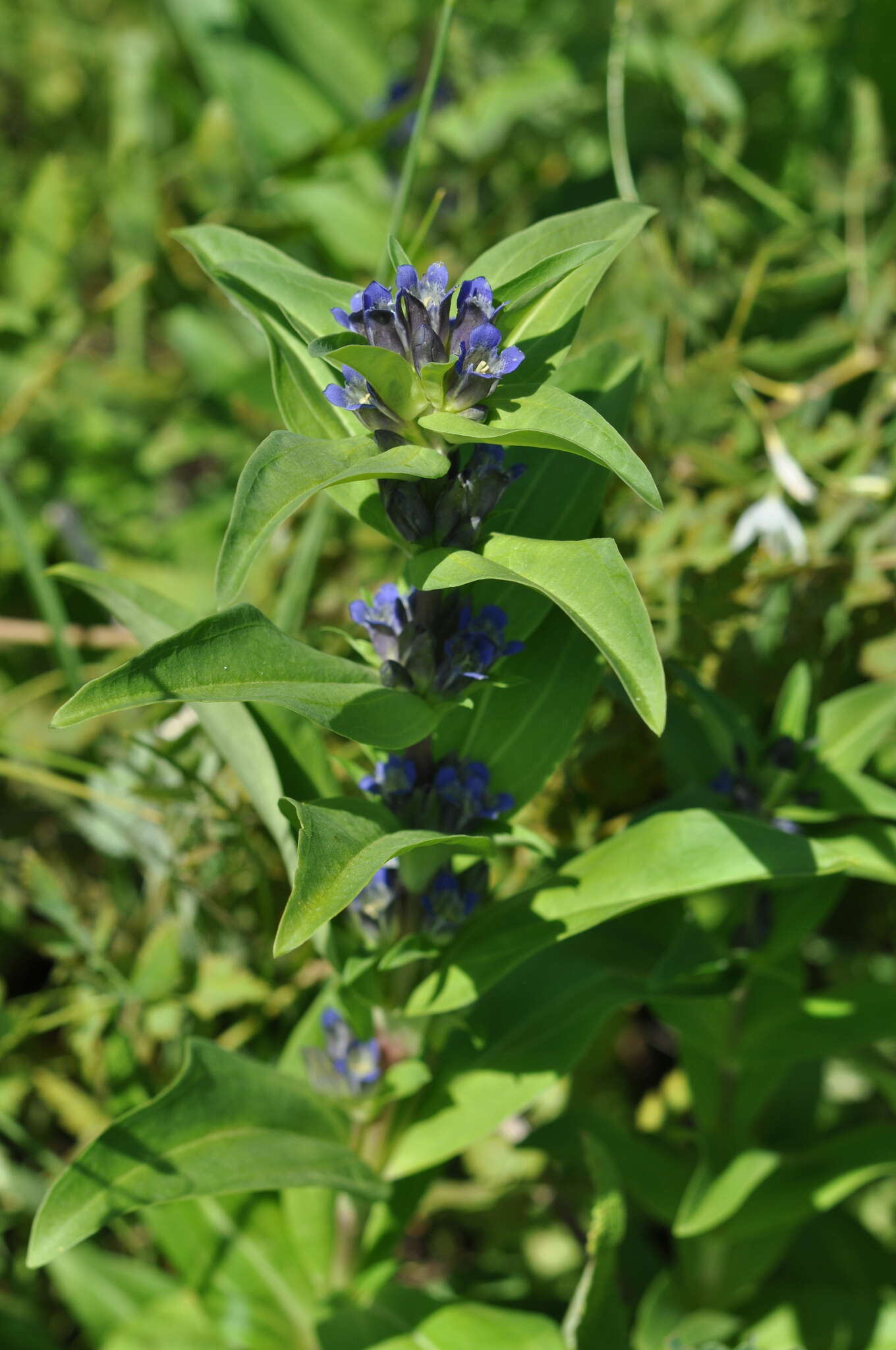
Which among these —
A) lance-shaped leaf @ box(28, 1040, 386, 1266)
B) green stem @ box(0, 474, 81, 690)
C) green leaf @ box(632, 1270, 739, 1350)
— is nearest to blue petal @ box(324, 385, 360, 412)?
lance-shaped leaf @ box(28, 1040, 386, 1266)

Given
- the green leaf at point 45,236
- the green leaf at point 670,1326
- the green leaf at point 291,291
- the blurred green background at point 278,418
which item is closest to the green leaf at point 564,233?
the green leaf at point 291,291

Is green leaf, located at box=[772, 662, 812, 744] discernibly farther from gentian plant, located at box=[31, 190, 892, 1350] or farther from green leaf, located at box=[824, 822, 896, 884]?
green leaf, located at box=[824, 822, 896, 884]

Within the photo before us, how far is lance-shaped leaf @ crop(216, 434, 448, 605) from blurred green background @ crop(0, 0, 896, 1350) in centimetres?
55

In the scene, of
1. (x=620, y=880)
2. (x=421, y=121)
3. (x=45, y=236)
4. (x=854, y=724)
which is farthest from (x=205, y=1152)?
(x=45, y=236)

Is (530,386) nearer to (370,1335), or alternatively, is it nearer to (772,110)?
(370,1335)

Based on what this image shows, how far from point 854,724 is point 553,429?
75 cm

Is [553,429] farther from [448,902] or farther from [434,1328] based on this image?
[434,1328]

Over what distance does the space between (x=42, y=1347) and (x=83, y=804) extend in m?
0.89

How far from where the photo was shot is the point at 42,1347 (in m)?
1.71

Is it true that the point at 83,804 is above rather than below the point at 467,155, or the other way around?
below

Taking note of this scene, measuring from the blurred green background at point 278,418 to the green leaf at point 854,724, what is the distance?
0.60 feet

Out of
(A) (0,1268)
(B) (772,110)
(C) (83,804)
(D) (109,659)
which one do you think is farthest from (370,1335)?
(B) (772,110)

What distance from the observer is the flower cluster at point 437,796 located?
1.17 metres

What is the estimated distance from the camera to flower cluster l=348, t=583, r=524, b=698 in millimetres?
1083
